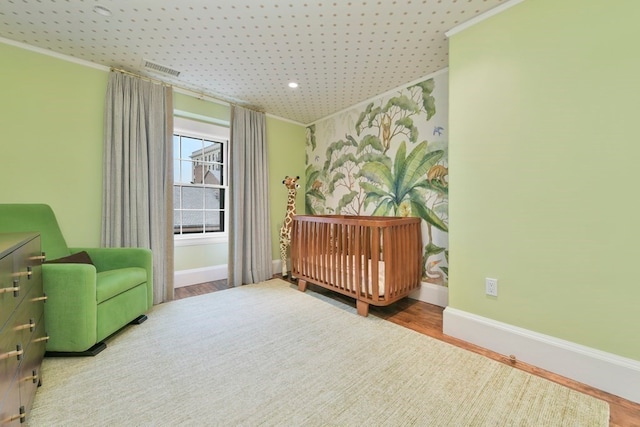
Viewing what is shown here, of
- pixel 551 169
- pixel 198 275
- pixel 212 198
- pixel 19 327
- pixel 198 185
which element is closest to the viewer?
pixel 19 327

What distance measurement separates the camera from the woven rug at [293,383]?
112cm

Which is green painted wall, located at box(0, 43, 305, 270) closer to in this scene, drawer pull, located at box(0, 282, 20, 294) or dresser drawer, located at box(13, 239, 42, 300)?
dresser drawer, located at box(13, 239, 42, 300)

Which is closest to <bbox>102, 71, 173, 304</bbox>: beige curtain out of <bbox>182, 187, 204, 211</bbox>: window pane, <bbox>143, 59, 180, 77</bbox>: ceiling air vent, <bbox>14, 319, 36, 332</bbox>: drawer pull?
<bbox>143, 59, 180, 77</bbox>: ceiling air vent

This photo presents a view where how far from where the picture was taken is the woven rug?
1122 mm

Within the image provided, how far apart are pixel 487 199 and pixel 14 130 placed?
3.58 meters

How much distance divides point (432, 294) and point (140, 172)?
307 cm

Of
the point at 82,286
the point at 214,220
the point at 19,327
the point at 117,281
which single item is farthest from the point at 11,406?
the point at 214,220

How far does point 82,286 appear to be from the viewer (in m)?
1.55

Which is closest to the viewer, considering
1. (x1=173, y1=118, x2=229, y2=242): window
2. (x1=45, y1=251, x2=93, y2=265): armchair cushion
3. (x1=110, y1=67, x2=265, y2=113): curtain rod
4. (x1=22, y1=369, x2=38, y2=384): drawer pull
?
(x1=22, y1=369, x2=38, y2=384): drawer pull

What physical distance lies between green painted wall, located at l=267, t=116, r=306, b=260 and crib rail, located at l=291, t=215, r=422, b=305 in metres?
0.89

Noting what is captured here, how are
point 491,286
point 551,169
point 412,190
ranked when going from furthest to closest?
1. point 412,190
2. point 491,286
3. point 551,169

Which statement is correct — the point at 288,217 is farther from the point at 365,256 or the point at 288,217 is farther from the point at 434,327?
the point at 434,327

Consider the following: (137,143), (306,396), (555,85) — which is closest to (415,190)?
(555,85)

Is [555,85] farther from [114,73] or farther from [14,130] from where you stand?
[14,130]
